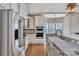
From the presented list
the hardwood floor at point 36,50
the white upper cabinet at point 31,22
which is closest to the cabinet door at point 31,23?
the white upper cabinet at point 31,22

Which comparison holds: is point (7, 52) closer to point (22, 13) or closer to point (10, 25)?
point (10, 25)

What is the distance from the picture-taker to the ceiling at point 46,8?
1.56 meters

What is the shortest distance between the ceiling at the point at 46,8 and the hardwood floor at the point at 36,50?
1.66ft

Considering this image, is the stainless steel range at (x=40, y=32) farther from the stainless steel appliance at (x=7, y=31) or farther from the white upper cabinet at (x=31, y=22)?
the stainless steel appliance at (x=7, y=31)

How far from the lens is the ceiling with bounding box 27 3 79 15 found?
1.56 meters

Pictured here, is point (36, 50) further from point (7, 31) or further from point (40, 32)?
point (7, 31)

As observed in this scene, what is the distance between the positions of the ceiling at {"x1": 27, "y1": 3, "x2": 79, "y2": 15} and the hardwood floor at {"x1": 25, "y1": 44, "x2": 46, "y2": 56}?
1.66ft

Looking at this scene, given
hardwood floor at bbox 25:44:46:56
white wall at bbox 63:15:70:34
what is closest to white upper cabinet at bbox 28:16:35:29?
hardwood floor at bbox 25:44:46:56

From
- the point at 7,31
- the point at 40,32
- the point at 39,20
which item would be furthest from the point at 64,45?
the point at 7,31

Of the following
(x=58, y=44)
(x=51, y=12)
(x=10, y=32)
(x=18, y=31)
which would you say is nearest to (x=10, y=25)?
(x=10, y=32)

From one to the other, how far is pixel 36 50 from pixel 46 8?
0.63 metres

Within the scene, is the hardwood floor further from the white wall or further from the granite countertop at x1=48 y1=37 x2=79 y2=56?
the white wall

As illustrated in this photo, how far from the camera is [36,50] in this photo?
1.73 meters

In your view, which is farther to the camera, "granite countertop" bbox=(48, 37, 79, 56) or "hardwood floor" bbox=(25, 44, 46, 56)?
"hardwood floor" bbox=(25, 44, 46, 56)
